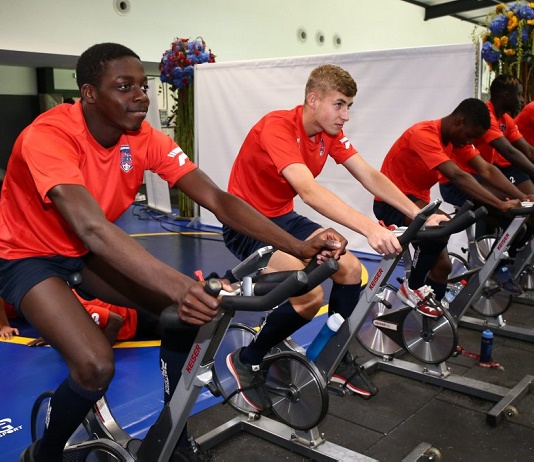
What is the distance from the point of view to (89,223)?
5.41 feet

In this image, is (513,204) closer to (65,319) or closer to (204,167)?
(65,319)

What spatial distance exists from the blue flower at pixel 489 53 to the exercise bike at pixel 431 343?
77.1 inches

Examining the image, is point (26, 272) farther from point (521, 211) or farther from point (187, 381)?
point (521, 211)

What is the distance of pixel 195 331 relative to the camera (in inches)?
75.1

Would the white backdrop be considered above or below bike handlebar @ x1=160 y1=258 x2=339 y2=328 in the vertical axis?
above

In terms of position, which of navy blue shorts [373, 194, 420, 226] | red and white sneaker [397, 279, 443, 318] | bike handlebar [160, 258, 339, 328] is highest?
Result: bike handlebar [160, 258, 339, 328]

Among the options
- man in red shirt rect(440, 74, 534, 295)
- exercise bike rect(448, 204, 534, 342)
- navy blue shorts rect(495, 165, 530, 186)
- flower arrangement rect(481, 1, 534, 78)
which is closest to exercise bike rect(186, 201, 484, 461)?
exercise bike rect(448, 204, 534, 342)

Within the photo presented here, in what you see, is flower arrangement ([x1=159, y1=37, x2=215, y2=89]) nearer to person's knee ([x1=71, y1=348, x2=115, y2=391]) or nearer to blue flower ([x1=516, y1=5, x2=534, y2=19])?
blue flower ([x1=516, y1=5, x2=534, y2=19])

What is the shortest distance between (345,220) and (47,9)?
853cm

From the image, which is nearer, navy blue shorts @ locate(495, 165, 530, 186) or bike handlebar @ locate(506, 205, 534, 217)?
bike handlebar @ locate(506, 205, 534, 217)

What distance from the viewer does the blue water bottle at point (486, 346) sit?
339cm

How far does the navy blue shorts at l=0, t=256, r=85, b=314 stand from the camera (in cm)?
187

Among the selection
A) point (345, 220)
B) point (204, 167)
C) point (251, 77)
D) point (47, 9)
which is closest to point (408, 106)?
point (251, 77)

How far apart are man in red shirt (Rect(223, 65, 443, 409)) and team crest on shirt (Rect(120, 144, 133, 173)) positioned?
686mm
